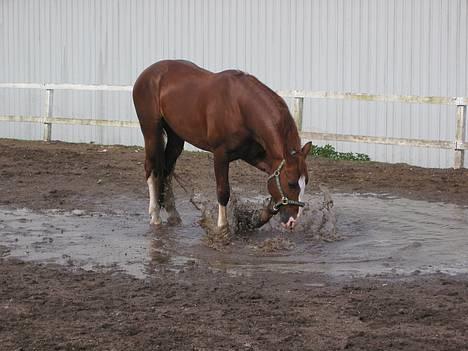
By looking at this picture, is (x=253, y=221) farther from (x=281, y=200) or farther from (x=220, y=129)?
(x=281, y=200)

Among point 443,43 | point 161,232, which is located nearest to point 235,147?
point 161,232

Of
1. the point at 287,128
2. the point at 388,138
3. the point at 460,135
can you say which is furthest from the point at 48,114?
the point at 287,128

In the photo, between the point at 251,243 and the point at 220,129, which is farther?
the point at 220,129

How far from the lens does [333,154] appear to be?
54.7ft

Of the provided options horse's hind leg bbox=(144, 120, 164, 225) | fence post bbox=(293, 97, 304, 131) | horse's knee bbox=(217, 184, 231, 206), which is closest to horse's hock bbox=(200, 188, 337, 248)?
horse's knee bbox=(217, 184, 231, 206)

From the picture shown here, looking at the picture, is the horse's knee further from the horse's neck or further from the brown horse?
the horse's neck

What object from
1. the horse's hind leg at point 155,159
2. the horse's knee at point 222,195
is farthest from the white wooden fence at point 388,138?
the horse's knee at point 222,195

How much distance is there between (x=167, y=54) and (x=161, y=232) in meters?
10.6

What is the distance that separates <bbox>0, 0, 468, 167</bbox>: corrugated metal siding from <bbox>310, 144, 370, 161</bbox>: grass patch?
6.3 inches

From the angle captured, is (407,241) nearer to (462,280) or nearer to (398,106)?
(462,280)

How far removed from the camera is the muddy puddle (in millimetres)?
7594

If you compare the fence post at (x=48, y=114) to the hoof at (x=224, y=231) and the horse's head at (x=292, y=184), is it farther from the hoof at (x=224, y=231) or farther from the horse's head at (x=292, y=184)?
the horse's head at (x=292, y=184)

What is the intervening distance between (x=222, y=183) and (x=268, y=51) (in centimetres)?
929

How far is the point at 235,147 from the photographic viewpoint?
870cm
